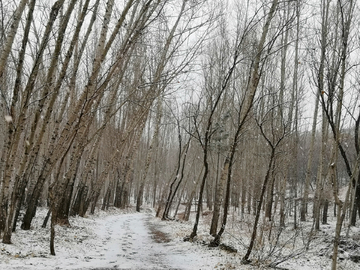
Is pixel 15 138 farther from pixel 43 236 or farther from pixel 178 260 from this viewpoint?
pixel 178 260

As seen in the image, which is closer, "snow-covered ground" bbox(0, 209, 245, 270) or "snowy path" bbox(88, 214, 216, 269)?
"snow-covered ground" bbox(0, 209, 245, 270)

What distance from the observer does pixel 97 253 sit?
19.6 ft

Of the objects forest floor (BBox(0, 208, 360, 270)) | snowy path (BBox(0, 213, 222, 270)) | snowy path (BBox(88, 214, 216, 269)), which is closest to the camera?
snowy path (BBox(0, 213, 222, 270))

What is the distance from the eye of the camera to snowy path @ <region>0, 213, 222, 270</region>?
15.3ft

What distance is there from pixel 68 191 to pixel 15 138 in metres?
4.81

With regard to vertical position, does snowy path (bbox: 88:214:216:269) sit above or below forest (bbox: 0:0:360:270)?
below

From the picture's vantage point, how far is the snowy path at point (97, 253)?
4672 millimetres

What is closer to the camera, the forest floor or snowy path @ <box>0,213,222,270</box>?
snowy path @ <box>0,213,222,270</box>

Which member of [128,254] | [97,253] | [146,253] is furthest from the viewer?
[146,253]

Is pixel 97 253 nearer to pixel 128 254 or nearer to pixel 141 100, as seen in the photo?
pixel 128 254

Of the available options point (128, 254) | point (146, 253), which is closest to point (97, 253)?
point (128, 254)

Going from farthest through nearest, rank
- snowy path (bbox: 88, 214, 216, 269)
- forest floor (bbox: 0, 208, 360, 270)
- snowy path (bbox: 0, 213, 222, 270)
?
snowy path (bbox: 88, 214, 216, 269)
forest floor (bbox: 0, 208, 360, 270)
snowy path (bbox: 0, 213, 222, 270)

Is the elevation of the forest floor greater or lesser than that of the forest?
lesser

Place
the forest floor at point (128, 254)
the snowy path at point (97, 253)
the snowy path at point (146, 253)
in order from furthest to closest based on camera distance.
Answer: the snowy path at point (146, 253)
the forest floor at point (128, 254)
the snowy path at point (97, 253)
